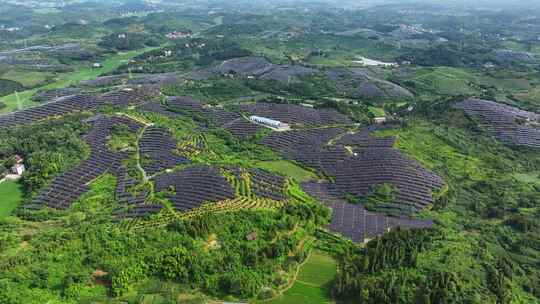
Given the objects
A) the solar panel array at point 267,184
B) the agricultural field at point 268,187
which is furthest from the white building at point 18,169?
the solar panel array at point 267,184

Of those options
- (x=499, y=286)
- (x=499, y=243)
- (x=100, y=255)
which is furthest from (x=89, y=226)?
(x=499, y=243)

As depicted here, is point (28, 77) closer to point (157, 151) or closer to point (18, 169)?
point (18, 169)

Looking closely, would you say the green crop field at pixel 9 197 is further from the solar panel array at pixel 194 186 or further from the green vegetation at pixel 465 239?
the green vegetation at pixel 465 239

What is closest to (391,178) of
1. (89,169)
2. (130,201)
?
(130,201)

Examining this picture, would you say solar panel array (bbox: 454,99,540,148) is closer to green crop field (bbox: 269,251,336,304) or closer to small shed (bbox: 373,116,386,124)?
small shed (bbox: 373,116,386,124)

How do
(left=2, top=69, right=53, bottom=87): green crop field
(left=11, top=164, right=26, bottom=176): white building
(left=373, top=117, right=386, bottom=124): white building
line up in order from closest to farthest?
(left=11, top=164, right=26, bottom=176): white building < (left=373, top=117, right=386, bottom=124): white building < (left=2, top=69, right=53, bottom=87): green crop field

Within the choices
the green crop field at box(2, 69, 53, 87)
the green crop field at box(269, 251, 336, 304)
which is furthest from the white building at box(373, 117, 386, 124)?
the green crop field at box(2, 69, 53, 87)
